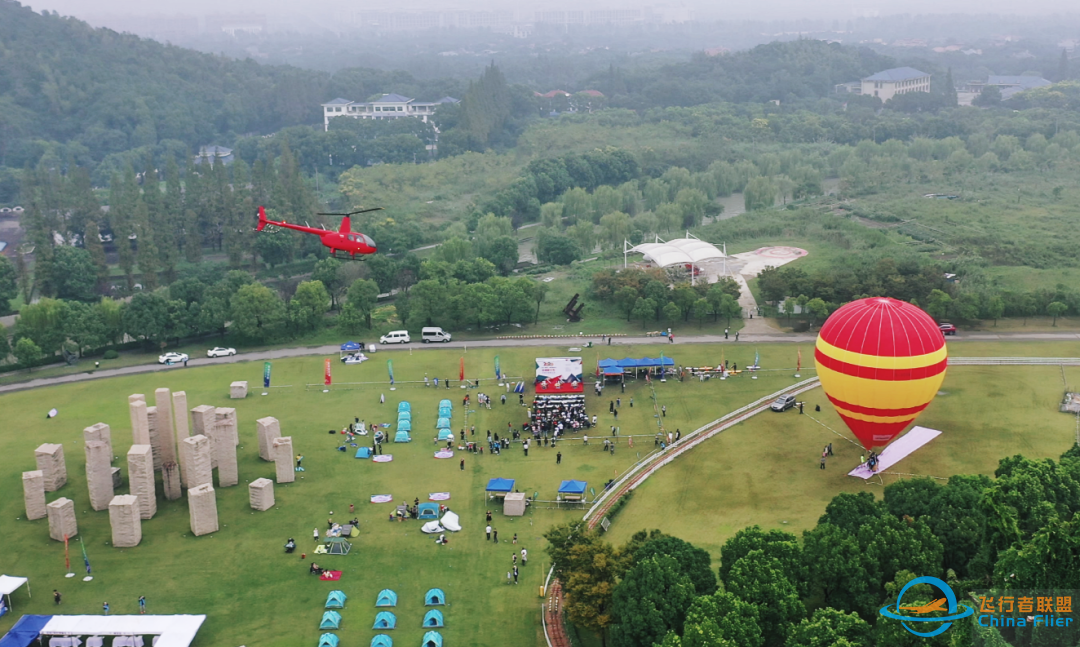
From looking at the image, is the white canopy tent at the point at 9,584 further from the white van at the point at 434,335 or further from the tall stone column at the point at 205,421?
the white van at the point at 434,335

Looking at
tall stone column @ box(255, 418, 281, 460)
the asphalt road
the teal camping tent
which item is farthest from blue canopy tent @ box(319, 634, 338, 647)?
the asphalt road

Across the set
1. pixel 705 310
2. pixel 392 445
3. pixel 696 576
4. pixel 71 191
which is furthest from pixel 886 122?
pixel 696 576

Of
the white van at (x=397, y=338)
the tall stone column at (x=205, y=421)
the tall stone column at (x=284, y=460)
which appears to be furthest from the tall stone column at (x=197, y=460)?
the white van at (x=397, y=338)

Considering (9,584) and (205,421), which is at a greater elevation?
(205,421)

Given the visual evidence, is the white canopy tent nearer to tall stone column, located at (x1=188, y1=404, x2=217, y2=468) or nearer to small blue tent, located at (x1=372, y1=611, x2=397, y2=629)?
tall stone column, located at (x1=188, y1=404, x2=217, y2=468)

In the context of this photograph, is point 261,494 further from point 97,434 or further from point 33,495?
point 33,495

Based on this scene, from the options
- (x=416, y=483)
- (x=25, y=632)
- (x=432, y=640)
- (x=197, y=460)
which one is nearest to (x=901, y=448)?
(x=416, y=483)
